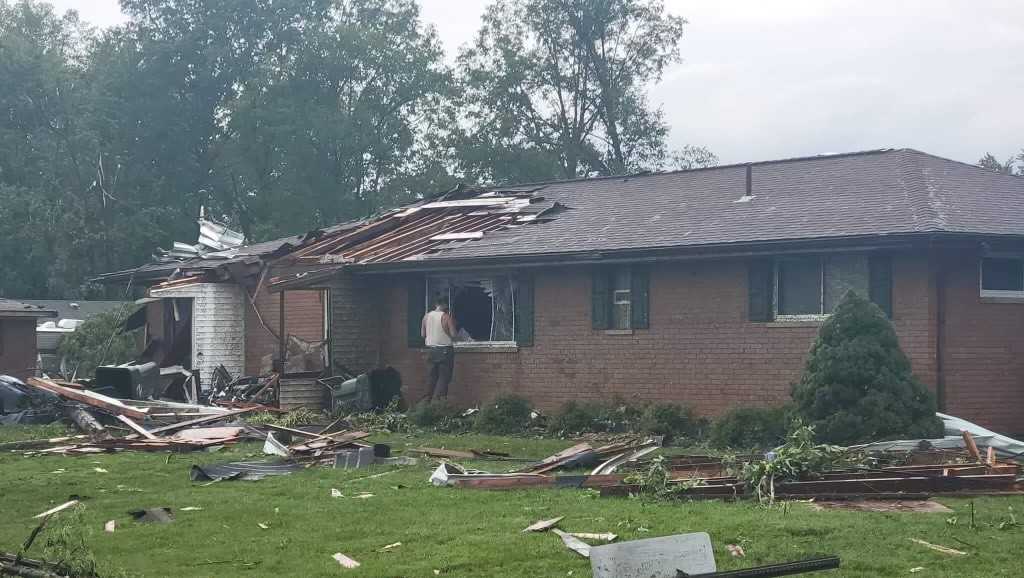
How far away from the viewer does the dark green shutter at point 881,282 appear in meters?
17.3

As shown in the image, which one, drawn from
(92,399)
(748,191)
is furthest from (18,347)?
(748,191)

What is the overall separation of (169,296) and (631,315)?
11.4 m

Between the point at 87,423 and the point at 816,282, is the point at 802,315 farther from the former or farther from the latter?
the point at 87,423

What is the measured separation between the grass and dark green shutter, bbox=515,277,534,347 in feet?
25.8

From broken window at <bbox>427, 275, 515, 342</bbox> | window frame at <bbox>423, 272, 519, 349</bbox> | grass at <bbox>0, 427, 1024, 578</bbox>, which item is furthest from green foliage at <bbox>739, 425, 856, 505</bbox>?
broken window at <bbox>427, 275, 515, 342</bbox>

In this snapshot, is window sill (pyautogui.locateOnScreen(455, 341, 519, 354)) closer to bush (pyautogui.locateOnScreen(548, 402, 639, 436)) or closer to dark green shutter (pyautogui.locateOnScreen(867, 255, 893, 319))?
bush (pyautogui.locateOnScreen(548, 402, 639, 436))

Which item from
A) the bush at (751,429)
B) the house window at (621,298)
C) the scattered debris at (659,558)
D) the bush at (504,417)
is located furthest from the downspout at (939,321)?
the scattered debris at (659,558)

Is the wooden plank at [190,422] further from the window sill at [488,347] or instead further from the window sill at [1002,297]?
the window sill at [1002,297]

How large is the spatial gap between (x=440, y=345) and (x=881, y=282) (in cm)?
772

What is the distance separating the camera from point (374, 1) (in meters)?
57.1

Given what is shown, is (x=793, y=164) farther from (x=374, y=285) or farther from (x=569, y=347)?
(x=374, y=285)

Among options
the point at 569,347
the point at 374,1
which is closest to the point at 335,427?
the point at 569,347

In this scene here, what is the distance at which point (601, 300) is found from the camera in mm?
20297

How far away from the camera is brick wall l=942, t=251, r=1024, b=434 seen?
17250 mm
